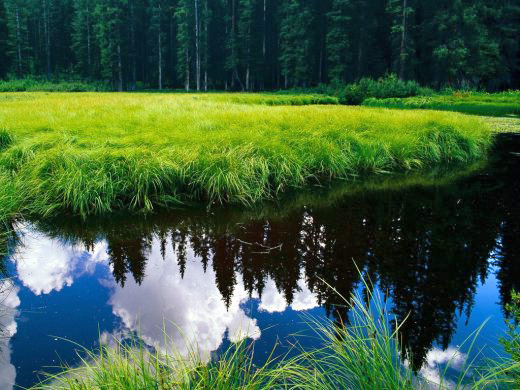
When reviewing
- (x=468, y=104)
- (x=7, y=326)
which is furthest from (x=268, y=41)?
(x=7, y=326)

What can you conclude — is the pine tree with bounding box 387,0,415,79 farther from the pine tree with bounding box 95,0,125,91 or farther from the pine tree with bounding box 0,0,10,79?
the pine tree with bounding box 0,0,10,79

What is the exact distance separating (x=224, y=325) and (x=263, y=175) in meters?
3.68

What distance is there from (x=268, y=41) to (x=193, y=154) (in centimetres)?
3877

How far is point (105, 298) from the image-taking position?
11.0ft

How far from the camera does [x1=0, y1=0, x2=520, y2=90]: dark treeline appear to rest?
3012 centimetres

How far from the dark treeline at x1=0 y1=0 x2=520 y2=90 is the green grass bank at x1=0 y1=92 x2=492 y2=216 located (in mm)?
23305

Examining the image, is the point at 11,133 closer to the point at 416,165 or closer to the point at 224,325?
the point at 224,325

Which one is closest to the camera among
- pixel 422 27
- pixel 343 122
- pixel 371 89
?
pixel 343 122

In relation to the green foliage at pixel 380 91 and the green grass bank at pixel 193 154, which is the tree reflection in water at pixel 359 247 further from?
the green foliage at pixel 380 91

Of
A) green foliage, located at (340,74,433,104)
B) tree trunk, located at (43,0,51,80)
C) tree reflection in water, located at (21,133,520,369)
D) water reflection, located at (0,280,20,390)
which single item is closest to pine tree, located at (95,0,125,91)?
tree trunk, located at (43,0,51,80)

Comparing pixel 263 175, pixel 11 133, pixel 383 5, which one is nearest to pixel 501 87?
pixel 383 5

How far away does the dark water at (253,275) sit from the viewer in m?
2.82

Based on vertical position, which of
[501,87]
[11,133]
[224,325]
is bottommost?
[224,325]

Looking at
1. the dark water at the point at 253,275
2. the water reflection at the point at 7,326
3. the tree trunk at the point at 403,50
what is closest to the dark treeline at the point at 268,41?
the tree trunk at the point at 403,50
